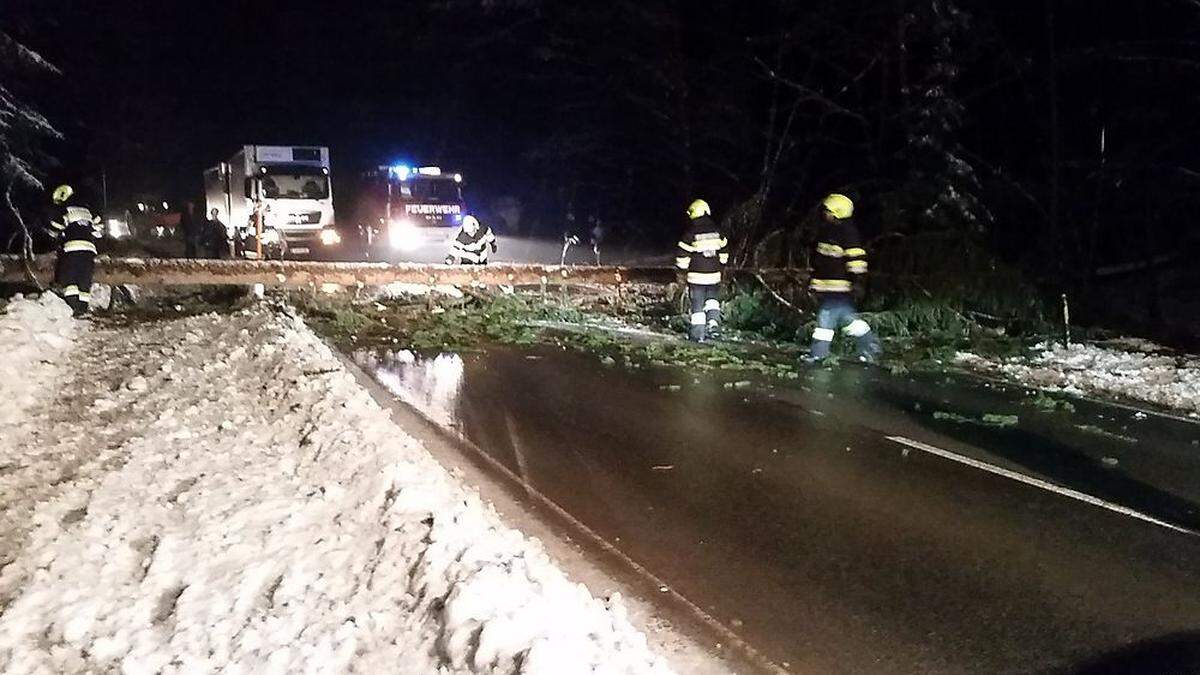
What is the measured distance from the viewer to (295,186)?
24.7 metres

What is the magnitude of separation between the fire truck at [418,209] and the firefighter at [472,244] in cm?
687

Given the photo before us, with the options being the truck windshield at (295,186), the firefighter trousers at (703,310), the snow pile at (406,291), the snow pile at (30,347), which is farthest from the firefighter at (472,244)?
the snow pile at (30,347)

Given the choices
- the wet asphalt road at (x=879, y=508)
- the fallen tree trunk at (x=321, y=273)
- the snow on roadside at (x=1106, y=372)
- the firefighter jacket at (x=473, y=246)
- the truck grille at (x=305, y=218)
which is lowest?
the wet asphalt road at (x=879, y=508)

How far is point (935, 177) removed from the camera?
18109 mm

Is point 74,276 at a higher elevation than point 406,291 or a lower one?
higher

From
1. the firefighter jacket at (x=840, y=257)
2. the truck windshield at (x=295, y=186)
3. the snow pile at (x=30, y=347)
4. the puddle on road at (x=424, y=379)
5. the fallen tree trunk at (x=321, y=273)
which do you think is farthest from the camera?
the truck windshield at (x=295, y=186)

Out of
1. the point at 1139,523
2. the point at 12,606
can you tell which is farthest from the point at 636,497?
the point at 12,606

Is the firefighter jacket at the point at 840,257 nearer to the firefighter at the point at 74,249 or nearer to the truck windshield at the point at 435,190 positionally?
the firefighter at the point at 74,249

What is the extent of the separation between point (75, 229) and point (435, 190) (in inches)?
590

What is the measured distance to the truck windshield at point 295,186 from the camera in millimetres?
24344

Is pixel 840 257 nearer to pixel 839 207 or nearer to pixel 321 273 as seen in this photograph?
pixel 839 207

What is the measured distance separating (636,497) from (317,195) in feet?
65.9

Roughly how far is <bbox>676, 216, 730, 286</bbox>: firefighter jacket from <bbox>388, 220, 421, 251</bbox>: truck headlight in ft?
49.1

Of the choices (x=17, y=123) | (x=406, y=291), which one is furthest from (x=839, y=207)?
(x=17, y=123)
